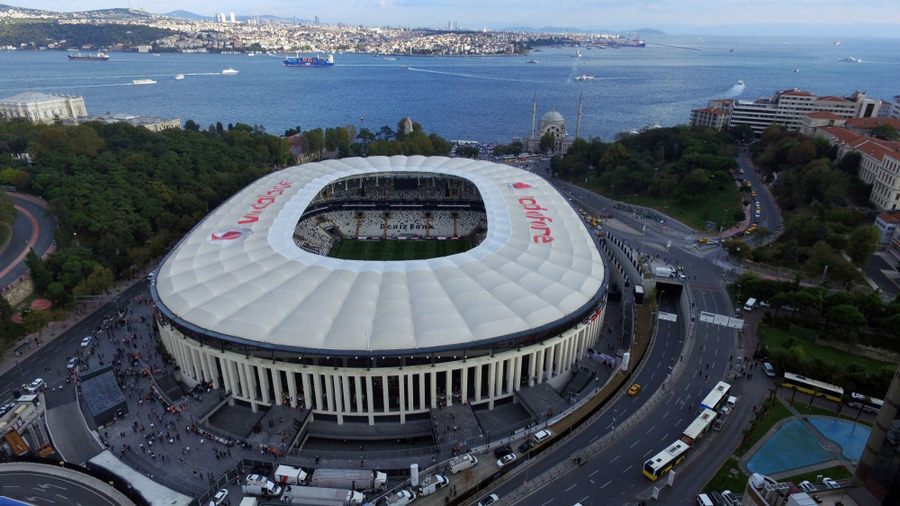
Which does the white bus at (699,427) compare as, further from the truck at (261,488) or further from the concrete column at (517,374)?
the truck at (261,488)

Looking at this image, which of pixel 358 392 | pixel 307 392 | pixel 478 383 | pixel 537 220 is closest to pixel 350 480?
pixel 358 392

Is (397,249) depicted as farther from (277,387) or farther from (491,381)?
(491,381)

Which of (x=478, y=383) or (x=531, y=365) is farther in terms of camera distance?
(x=531, y=365)

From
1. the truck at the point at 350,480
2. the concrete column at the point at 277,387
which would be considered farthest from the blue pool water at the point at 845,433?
the concrete column at the point at 277,387

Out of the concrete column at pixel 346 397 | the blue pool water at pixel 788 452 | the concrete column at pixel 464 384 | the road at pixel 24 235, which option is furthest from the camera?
the road at pixel 24 235

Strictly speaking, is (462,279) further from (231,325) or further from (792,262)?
(792,262)

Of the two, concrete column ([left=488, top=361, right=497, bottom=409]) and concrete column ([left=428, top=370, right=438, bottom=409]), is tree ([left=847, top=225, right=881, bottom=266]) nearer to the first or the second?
concrete column ([left=488, top=361, right=497, bottom=409])
